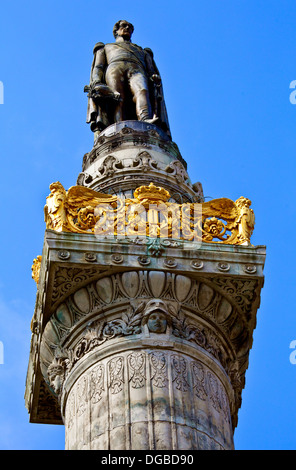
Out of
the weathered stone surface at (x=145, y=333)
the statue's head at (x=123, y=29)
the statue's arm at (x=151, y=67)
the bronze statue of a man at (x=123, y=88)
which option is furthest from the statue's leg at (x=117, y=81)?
the weathered stone surface at (x=145, y=333)

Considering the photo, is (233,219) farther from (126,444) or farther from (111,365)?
(126,444)

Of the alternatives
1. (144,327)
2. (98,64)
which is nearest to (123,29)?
(98,64)

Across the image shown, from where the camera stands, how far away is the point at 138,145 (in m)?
28.2

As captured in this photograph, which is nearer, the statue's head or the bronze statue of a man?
the bronze statue of a man

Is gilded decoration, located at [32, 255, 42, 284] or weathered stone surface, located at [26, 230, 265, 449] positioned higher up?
gilded decoration, located at [32, 255, 42, 284]

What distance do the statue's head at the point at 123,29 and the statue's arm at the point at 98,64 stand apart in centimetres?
103

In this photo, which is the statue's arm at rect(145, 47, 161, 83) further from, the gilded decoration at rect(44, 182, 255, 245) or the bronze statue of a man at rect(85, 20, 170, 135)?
the gilded decoration at rect(44, 182, 255, 245)

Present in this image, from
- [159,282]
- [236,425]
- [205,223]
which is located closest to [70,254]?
[159,282]

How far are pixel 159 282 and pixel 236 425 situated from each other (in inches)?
154

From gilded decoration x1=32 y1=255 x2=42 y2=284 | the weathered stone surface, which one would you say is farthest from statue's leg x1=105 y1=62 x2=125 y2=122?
the weathered stone surface

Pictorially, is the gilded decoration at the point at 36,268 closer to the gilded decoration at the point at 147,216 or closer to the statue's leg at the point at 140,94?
the gilded decoration at the point at 147,216

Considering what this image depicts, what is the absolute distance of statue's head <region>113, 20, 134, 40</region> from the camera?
34.4 m

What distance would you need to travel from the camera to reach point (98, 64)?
32.6 metres

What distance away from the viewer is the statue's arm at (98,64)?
32031 millimetres
